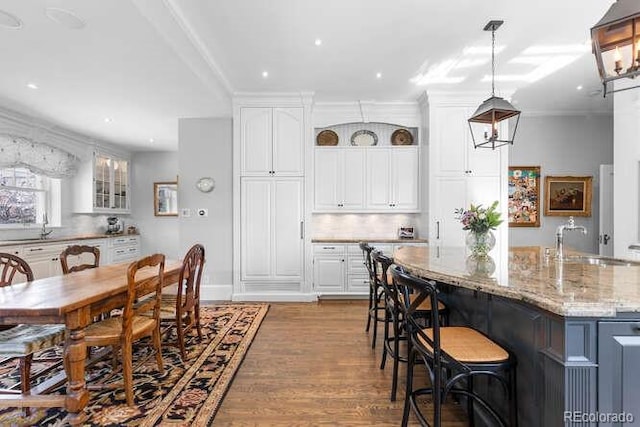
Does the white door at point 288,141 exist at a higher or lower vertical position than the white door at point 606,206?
higher

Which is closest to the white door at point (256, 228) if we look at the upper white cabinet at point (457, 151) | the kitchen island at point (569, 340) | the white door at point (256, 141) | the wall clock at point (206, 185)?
the white door at point (256, 141)

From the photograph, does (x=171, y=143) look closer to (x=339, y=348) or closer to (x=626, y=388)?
(x=339, y=348)

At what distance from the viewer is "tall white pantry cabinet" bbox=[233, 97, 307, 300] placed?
484 centimetres

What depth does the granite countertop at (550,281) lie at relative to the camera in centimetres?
127

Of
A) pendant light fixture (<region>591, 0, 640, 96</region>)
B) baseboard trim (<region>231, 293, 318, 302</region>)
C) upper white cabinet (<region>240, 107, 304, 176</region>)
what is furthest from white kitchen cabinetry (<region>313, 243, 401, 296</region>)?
pendant light fixture (<region>591, 0, 640, 96</region>)

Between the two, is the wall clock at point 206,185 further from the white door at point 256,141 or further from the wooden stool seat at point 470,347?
the wooden stool seat at point 470,347

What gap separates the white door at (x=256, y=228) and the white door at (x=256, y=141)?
163 mm

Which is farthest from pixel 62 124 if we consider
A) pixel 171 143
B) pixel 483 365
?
pixel 483 365

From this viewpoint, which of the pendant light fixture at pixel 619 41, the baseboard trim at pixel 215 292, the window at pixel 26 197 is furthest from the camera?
the window at pixel 26 197

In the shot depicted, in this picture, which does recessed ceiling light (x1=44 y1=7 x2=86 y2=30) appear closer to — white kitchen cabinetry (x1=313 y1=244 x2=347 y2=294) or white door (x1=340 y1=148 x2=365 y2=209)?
white door (x1=340 y1=148 x2=365 y2=209)

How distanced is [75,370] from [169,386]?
0.70 meters

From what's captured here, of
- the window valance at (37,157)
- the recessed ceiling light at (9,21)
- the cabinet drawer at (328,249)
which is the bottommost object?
the cabinet drawer at (328,249)

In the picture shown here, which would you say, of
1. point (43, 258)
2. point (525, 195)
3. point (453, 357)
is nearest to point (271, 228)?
point (43, 258)

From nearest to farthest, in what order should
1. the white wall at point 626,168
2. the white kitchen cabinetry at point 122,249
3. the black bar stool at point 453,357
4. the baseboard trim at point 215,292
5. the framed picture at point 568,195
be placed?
1. the black bar stool at point 453,357
2. the white wall at point 626,168
3. the baseboard trim at point 215,292
4. the framed picture at point 568,195
5. the white kitchen cabinetry at point 122,249
